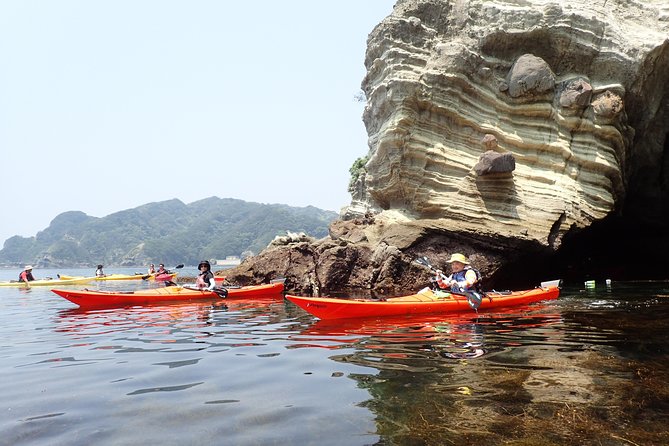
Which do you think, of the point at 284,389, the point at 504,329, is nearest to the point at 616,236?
the point at 504,329

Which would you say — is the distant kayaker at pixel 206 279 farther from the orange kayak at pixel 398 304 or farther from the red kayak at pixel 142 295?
the orange kayak at pixel 398 304

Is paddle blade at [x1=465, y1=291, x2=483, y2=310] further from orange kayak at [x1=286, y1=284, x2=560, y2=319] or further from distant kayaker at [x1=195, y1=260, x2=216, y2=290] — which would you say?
distant kayaker at [x1=195, y1=260, x2=216, y2=290]

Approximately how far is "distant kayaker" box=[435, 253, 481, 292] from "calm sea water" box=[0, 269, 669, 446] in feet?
5.59

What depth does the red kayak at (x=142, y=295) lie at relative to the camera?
14.4 meters

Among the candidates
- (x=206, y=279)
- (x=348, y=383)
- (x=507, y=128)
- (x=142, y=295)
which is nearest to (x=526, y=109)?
(x=507, y=128)

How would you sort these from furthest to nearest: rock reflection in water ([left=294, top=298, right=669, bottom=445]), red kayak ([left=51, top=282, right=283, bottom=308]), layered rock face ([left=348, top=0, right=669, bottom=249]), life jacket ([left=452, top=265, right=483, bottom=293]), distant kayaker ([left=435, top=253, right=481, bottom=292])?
layered rock face ([left=348, top=0, right=669, bottom=249]) → red kayak ([left=51, top=282, right=283, bottom=308]) → life jacket ([left=452, top=265, right=483, bottom=293]) → distant kayaker ([left=435, top=253, right=481, bottom=292]) → rock reflection in water ([left=294, top=298, right=669, bottom=445])

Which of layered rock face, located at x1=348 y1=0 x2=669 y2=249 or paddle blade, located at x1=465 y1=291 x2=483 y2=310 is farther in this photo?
layered rock face, located at x1=348 y1=0 x2=669 y2=249

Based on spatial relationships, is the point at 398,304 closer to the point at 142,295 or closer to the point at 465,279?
the point at 465,279

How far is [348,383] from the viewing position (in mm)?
5172

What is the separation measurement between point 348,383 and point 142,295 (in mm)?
11392

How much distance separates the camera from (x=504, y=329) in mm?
8680

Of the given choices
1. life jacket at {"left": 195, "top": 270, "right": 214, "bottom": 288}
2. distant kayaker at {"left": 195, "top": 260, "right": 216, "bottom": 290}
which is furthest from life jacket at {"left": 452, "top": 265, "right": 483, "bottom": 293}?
life jacket at {"left": 195, "top": 270, "right": 214, "bottom": 288}

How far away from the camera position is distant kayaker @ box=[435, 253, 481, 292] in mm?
11195

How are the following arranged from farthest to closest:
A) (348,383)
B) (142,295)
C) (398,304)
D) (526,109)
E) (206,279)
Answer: (526,109) → (206,279) → (142,295) → (398,304) → (348,383)
